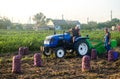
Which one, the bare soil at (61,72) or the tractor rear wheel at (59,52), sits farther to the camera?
the tractor rear wheel at (59,52)

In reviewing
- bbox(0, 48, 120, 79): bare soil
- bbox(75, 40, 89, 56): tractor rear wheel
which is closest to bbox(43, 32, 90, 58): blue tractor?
bbox(75, 40, 89, 56): tractor rear wheel

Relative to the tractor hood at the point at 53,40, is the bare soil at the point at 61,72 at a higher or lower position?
lower

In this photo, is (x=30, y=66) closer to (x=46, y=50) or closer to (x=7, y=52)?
(x=46, y=50)

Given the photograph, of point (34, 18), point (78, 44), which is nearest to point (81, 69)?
point (78, 44)

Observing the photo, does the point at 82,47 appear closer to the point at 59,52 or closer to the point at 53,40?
the point at 59,52

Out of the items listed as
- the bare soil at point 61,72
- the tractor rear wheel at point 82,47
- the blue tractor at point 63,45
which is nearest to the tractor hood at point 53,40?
the blue tractor at point 63,45

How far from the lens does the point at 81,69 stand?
10719mm

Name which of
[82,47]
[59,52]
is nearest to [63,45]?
[59,52]

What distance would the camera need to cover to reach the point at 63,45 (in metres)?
14.6

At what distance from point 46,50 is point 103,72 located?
199 inches

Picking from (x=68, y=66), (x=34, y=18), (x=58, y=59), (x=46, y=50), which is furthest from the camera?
(x=34, y=18)

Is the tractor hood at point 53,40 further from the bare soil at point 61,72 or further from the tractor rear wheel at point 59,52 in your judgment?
the bare soil at point 61,72

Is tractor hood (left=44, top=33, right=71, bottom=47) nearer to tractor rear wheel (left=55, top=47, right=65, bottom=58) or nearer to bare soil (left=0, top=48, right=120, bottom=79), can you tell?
tractor rear wheel (left=55, top=47, right=65, bottom=58)

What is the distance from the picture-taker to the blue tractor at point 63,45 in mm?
14211
